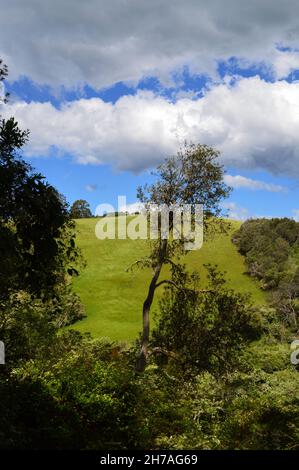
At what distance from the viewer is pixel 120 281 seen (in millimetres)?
100562

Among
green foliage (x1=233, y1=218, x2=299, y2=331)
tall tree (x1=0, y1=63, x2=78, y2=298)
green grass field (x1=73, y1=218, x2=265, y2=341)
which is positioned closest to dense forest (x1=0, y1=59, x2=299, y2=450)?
tall tree (x1=0, y1=63, x2=78, y2=298)

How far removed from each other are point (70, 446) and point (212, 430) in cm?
544

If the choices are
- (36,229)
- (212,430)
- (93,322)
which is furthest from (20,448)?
(93,322)

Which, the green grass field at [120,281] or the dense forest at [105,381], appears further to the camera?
the green grass field at [120,281]

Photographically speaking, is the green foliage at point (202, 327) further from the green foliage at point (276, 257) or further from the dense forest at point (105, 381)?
the green foliage at point (276, 257)

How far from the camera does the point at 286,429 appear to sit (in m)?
14.3

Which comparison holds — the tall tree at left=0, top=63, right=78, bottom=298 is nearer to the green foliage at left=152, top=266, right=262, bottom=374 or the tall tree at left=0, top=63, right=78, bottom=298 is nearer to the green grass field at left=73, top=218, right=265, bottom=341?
the green foliage at left=152, top=266, right=262, bottom=374

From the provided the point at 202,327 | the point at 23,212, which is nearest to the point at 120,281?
the point at 202,327

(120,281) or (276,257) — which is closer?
(276,257)

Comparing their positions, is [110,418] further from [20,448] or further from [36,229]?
[36,229]

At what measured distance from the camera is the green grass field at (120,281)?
80.8 meters

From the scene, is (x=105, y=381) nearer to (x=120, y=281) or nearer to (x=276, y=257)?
(x=120, y=281)

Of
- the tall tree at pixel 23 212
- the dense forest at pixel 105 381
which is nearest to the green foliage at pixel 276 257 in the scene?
the dense forest at pixel 105 381

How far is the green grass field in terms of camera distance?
80812mm
